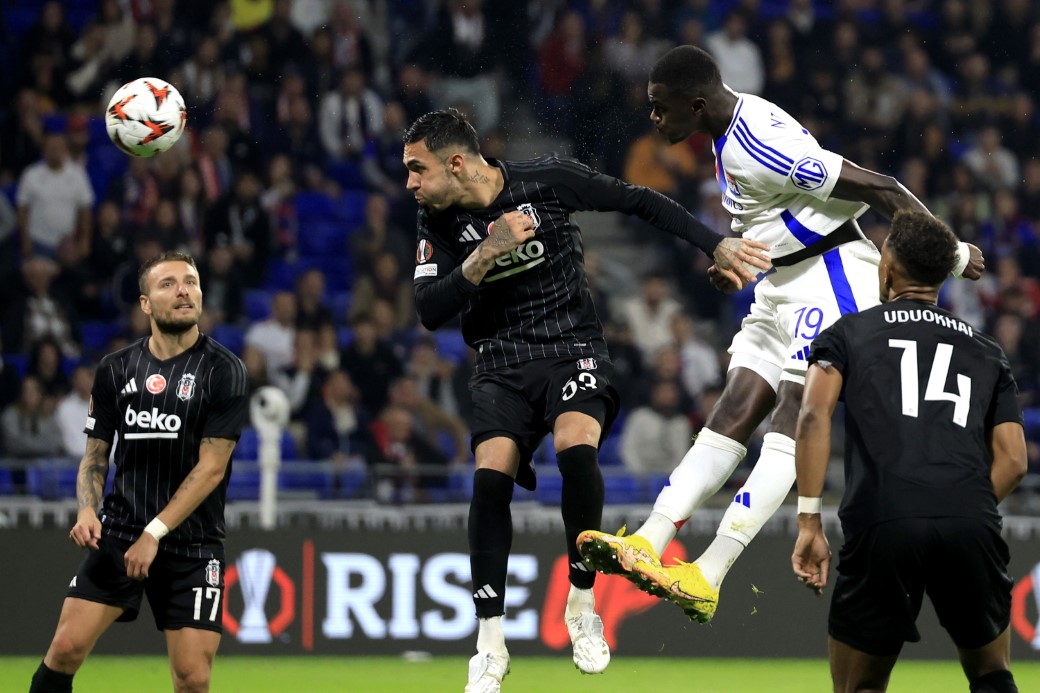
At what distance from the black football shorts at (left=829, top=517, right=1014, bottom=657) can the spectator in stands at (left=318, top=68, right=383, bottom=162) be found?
10.6 meters

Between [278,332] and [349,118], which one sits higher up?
[349,118]

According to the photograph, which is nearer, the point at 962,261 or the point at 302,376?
the point at 962,261

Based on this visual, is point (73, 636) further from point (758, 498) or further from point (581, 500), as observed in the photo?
point (758, 498)

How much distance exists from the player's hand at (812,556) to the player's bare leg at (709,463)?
3.35ft

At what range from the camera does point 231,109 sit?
47.4 feet

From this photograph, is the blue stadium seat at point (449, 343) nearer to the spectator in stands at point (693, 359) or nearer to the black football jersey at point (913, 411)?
the spectator in stands at point (693, 359)

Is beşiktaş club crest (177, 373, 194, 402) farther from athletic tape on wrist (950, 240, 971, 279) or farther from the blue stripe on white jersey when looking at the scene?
athletic tape on wrist (950, 240, 971, 279)

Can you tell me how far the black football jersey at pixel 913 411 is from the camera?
16.3 ft

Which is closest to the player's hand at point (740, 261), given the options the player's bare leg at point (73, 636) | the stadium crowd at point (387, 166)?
the player's bare leg at point (73, 636)

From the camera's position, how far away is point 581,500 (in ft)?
20.6

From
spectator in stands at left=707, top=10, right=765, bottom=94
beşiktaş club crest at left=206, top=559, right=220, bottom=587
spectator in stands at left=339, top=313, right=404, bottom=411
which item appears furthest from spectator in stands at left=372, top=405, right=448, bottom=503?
spectator in stands at left=707, top=10, right=765, bottom=94

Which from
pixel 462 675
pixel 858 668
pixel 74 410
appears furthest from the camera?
pixel 74 410

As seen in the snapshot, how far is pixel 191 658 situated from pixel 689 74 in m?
3.34

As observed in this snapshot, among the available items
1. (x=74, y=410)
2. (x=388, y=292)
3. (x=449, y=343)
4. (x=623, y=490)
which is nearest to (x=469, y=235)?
(x=623, y=490)
